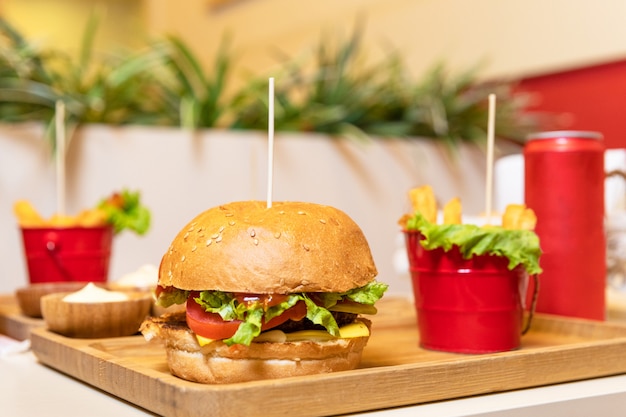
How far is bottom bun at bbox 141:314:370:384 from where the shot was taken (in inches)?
49.6

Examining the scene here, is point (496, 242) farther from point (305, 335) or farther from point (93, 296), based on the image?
point (93, 296)

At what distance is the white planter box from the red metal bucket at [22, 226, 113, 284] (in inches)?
41.7

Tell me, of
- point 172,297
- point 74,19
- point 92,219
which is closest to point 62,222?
point 92,219

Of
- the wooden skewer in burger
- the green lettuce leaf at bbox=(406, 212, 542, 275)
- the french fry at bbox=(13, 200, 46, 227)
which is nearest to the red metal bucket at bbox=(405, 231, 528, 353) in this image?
the green lettuce leaf at bbox=(406, 212, 542, 275)

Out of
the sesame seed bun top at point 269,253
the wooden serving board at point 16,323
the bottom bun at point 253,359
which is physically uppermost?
the sesame seed bun top at point 269,253

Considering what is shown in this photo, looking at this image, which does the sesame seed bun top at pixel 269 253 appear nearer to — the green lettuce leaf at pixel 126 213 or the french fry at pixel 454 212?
the french fry at pixel 454 212

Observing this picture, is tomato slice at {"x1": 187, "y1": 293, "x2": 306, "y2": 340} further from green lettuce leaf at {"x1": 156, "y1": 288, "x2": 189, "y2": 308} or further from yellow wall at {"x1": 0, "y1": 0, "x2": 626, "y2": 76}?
yellow wall at {"x1": 0, "y1": 0, "x2": 626, "y2": 76}

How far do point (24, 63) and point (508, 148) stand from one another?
2241mm

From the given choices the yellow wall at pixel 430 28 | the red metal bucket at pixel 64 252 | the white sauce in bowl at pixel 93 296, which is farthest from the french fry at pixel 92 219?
the yellow wall at pixel 430 28

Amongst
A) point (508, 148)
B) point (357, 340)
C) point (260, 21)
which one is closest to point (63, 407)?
point (357, 340)

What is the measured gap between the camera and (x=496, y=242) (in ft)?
5.11

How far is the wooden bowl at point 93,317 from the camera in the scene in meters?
1.66

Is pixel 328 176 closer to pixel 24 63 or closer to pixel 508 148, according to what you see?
pixel 508 148

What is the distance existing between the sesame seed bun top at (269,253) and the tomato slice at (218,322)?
4 cm
